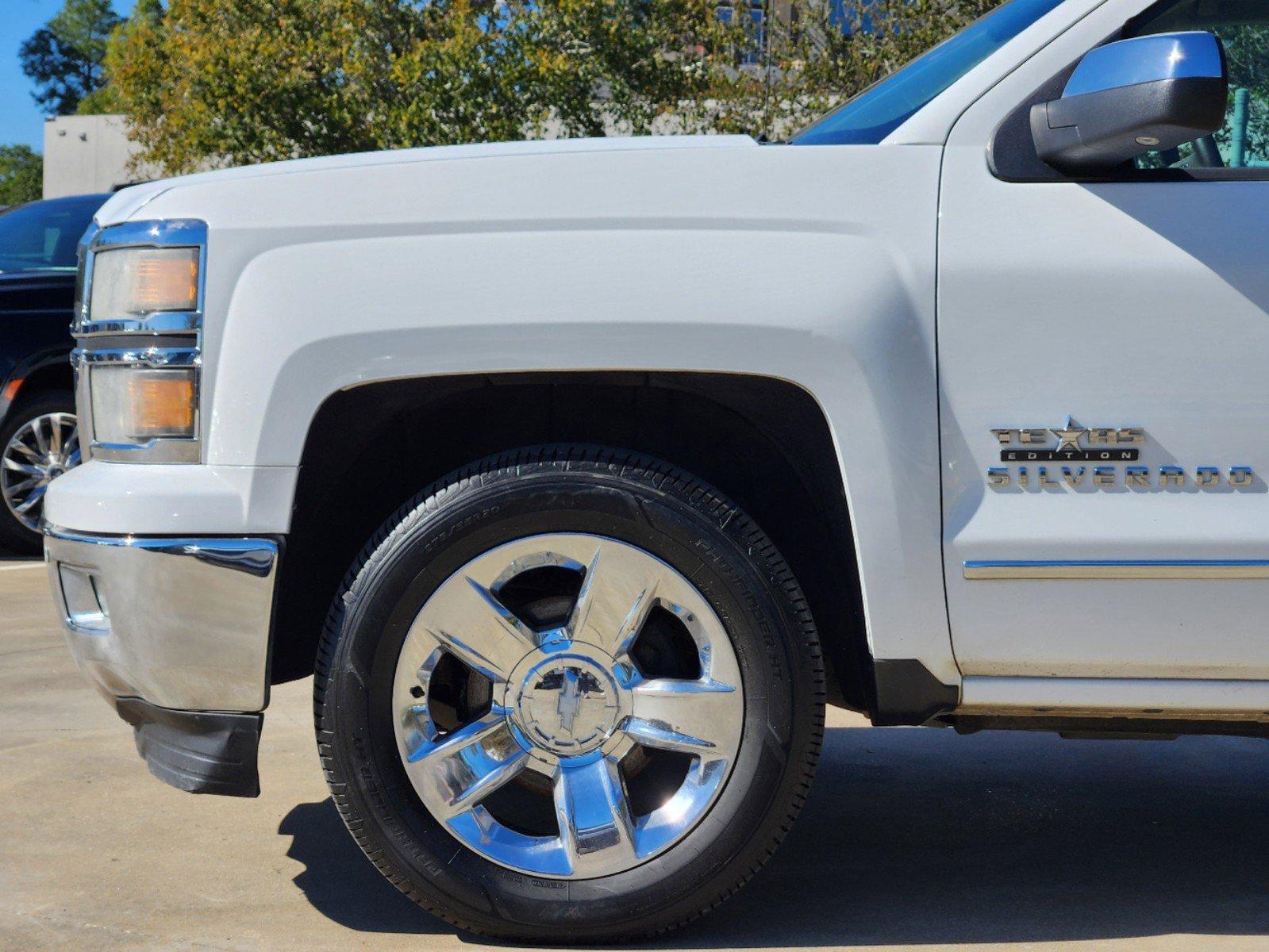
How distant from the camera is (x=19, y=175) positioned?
75.8 m

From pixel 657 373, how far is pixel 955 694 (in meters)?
0.77

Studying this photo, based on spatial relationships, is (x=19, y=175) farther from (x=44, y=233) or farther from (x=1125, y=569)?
(x=1125, y=569)

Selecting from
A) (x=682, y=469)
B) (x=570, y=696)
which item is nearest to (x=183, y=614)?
(x=570, y=696)

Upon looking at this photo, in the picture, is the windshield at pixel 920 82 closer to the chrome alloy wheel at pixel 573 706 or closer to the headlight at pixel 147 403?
the chrome alloy wheel at pixel 573 706

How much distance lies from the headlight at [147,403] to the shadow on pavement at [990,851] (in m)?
1.01

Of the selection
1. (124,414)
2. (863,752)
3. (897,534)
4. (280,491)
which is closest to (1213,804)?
(863,752)

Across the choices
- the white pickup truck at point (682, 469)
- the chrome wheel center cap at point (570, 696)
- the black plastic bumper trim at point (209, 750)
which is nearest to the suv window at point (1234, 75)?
the white pickup truck at point (682, 469)

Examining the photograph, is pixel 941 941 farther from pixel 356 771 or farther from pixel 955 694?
pixel 356 771

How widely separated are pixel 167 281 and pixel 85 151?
139 feet

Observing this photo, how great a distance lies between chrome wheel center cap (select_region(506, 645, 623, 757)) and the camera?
97.7 inches

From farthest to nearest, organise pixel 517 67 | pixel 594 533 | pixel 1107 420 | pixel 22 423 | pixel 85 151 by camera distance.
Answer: pixel 85 151 < pixel 517 67 < pixel 22 423 < pixel 594 533 < pixel 1107 420

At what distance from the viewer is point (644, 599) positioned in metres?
2.46

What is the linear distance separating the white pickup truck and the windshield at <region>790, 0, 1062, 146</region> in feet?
0.29

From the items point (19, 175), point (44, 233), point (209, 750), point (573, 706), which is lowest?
point (19, 175)
